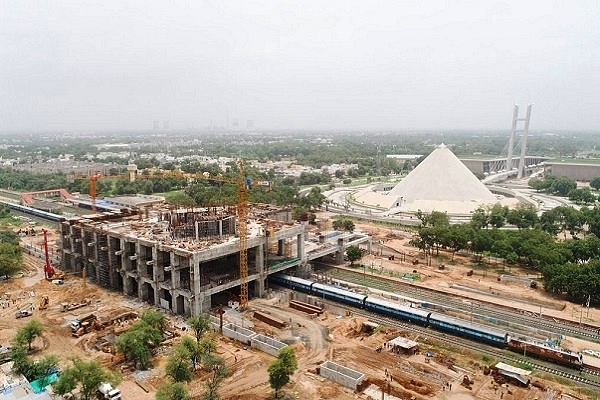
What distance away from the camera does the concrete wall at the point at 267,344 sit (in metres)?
36.7

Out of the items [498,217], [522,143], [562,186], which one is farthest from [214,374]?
[522,143]

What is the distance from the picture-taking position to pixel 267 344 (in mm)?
37312

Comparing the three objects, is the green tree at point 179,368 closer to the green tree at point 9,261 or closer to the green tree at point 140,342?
the green tree at point 140,342

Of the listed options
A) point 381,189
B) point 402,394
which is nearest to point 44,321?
point 402,394

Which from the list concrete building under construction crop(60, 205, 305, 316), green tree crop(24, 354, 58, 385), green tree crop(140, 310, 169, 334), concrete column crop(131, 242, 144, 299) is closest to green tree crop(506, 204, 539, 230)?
concrete building under construction crop(60, 205, 305, 316)

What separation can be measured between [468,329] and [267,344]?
1633cm

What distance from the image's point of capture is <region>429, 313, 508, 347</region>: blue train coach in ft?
125

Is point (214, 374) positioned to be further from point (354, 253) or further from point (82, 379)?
point (354, 253)

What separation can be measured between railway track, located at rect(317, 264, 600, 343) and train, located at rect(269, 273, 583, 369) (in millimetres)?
2958

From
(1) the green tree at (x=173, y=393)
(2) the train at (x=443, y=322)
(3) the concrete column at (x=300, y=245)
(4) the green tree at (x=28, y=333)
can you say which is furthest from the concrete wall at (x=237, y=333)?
(3) the concrete column at (x=300, y=245)

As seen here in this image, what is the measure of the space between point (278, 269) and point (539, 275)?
31.4 metres

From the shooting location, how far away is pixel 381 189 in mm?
125875

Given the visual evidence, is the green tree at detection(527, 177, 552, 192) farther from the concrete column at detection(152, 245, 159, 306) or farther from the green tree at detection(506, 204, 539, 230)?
the concrete column at detection(152, 245, 159, 306)

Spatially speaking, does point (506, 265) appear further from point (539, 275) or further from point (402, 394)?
point (402, 394)
